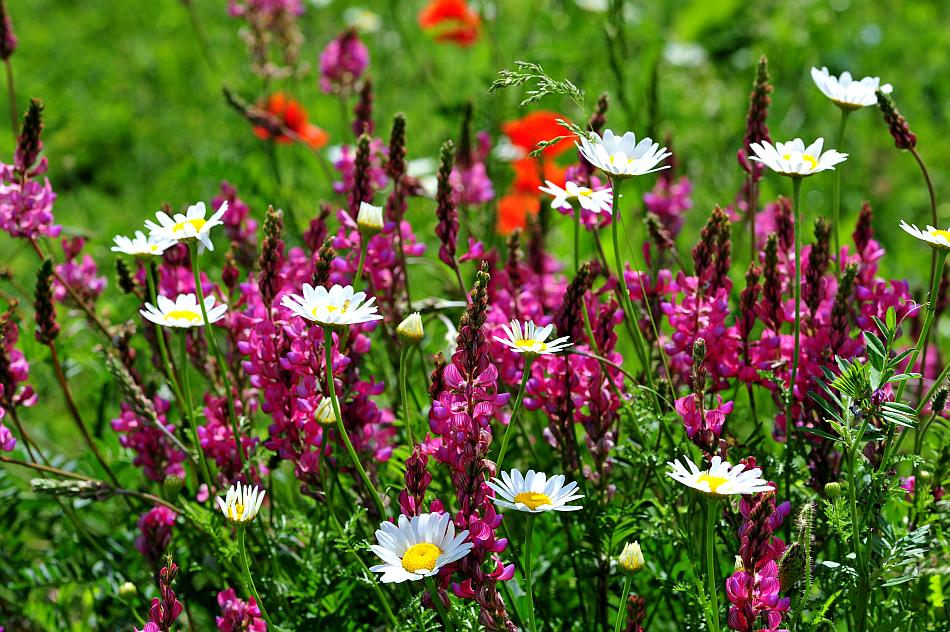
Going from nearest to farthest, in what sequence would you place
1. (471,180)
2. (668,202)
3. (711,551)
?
(711,551), (668,202), (471,180)

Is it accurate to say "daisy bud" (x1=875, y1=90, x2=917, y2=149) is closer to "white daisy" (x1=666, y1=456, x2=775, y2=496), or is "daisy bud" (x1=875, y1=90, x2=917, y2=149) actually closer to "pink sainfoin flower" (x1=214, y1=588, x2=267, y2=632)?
"white daisy" (x1=666, y1=456, x2=775, y2=496)

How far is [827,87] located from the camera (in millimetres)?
1771

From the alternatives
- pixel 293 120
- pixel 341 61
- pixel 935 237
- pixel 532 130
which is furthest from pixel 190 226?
pixel 293 120

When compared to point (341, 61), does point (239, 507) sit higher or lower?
lower

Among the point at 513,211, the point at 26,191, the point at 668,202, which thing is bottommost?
the point at 26,191

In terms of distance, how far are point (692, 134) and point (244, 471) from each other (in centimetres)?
318

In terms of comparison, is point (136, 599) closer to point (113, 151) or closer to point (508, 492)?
point (508, 492)

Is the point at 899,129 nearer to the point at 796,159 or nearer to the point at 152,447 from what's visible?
the point at 796,159

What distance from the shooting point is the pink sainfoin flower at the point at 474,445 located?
1.36m

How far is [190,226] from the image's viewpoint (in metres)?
1.59

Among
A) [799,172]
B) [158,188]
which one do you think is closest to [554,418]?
[799,172]

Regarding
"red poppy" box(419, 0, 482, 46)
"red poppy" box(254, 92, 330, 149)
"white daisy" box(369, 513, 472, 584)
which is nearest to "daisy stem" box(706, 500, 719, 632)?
"white daisy" box(369, 513, 472, 584)

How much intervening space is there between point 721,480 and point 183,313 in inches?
32.9

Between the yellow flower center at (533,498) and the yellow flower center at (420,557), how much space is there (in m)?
0.12
